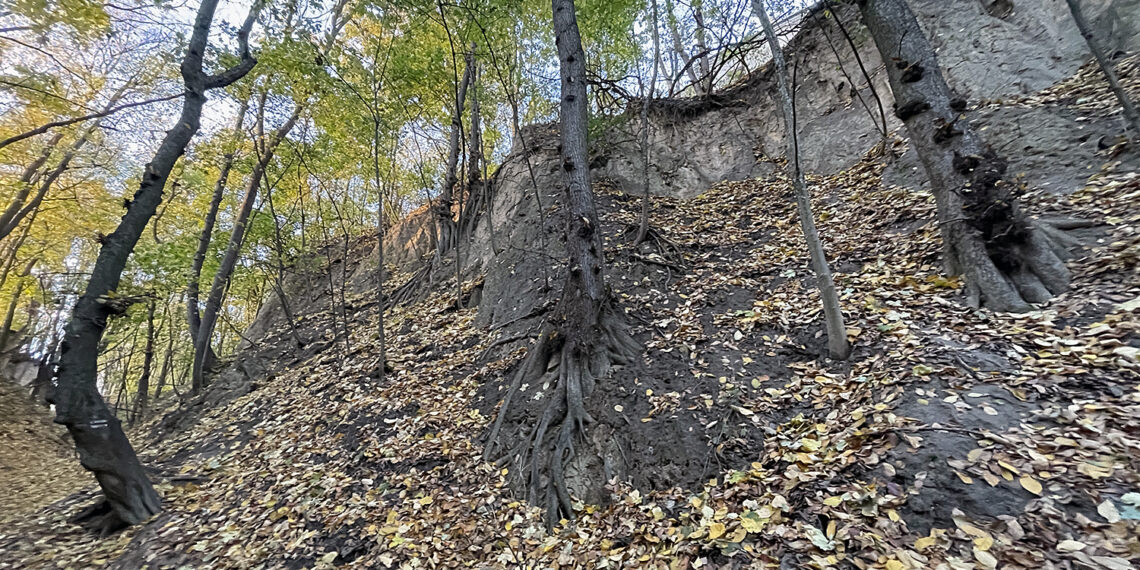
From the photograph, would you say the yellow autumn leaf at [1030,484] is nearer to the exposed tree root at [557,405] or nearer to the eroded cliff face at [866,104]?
the exposed tree root at [557,405]

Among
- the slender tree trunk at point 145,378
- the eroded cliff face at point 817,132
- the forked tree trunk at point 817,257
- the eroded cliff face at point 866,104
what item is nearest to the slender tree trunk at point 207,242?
the slender tree trunk at point 145,378

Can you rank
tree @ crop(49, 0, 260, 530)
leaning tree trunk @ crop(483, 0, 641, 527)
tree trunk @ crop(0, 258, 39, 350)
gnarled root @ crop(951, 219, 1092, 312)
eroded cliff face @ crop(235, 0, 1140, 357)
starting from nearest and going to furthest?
gnarled root @ crop(951, 219, 1092, 312), leaning tree trunk @ crop(483, 0, 641, 527), tree @ crop(49, 0, 260, 530), eroded cliff face @ crop(235, 0, 1140, 357), tree trunk @ crop(0, 258, 39, 350)

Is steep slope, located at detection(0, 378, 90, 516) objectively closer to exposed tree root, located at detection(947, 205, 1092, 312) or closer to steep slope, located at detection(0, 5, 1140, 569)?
steep slope, located at detection(0, 5, 1140, 569)

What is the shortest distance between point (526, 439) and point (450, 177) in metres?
9.15

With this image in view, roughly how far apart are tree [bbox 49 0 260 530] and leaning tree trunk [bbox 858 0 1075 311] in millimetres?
9107

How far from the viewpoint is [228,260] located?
10.2 meters

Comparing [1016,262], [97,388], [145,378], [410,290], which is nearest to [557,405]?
[1016,262]

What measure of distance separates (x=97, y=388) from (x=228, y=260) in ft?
21.2

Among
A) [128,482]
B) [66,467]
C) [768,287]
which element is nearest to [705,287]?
[768,287]

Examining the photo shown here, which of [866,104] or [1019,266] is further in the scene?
[866,104]

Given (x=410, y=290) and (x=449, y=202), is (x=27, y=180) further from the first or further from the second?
(x=449, y=202)

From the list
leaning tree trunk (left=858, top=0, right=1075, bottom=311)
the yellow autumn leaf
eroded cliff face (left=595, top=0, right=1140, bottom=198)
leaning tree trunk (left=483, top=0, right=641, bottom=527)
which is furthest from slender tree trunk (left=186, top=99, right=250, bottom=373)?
the yellow autumn leaf

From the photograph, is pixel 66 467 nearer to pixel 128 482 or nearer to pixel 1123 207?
pixel 128 482

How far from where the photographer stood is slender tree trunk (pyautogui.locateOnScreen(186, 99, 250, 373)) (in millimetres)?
9523
